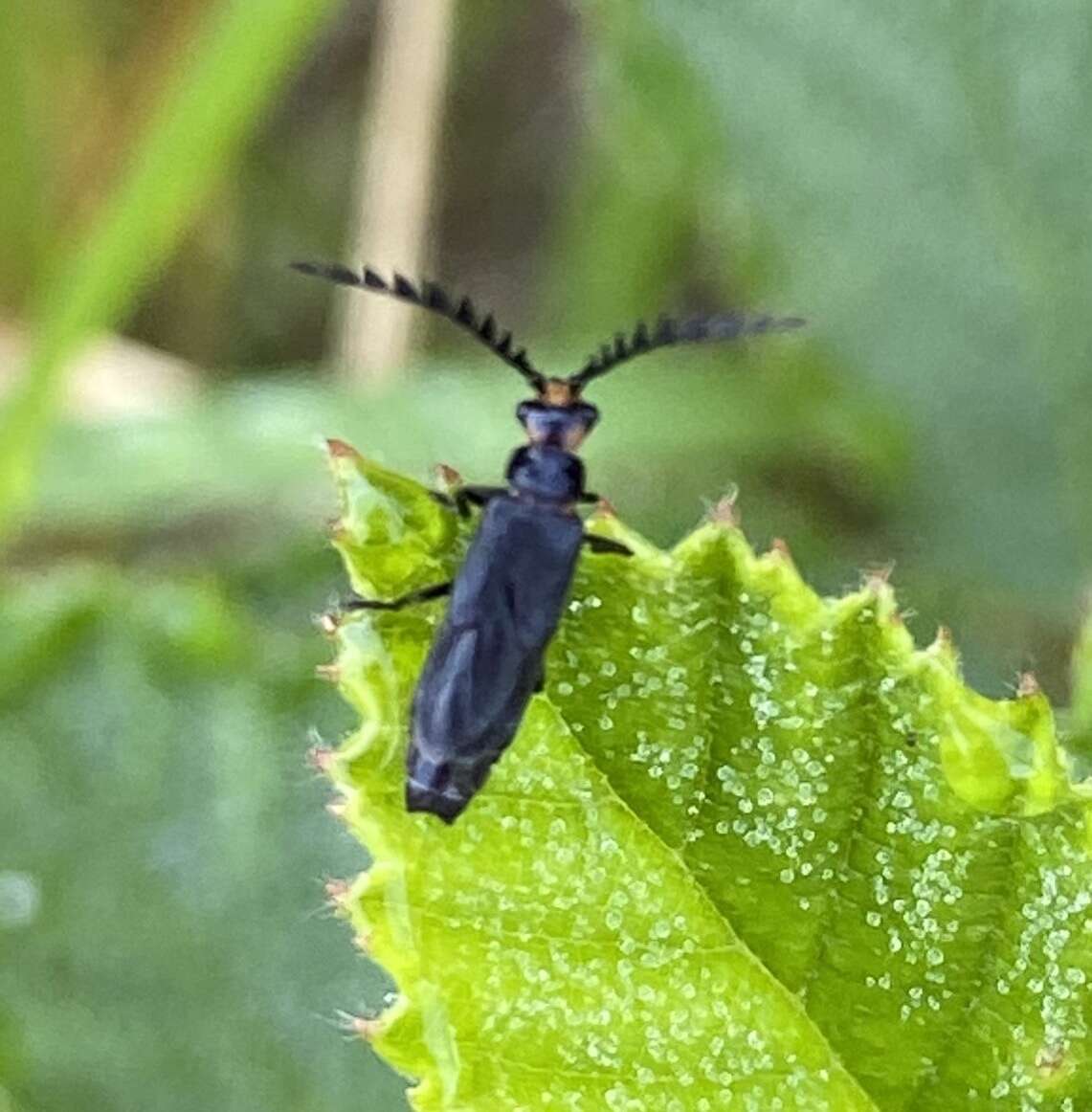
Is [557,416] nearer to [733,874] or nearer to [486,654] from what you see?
[486,654]

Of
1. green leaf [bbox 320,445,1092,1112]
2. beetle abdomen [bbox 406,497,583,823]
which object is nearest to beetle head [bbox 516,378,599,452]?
beetle abdomen [bbox 406,497,583,823]

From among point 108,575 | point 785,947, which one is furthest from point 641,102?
point 785,947

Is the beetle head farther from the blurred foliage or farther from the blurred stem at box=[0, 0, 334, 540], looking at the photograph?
the blurred stem at box=[0, 0, 334, 540]

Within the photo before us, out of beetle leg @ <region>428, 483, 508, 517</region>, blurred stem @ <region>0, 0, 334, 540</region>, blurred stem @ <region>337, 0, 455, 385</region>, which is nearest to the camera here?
beetle leg @ <region>428, 483, 508, 517</region>

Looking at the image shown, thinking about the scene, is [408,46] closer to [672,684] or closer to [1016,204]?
[1016,204]

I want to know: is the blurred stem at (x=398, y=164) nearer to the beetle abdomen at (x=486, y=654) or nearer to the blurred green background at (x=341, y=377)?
the blurred green background at (x=341, y=377)

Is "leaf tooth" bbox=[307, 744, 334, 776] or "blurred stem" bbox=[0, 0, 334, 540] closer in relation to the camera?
"leaf tooth" bbox=[307, 744, 334, 776]

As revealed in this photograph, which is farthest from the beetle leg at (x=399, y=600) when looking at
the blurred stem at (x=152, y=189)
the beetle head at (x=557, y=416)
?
the blurred stem at (x=152, y=189)
